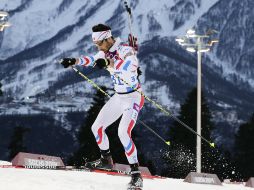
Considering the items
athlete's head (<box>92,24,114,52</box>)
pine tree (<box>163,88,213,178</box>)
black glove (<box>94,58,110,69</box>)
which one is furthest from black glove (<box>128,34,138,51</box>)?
pine tree (<box>163,88,213,178</box>)

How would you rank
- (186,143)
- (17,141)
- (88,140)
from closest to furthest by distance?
(88,140) < (186,143) < (17,141)

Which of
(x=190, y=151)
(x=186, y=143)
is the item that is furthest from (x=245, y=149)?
(x=190, y=151)

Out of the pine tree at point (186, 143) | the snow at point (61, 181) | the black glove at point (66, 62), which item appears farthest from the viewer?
the pine tree at point (186, 143)

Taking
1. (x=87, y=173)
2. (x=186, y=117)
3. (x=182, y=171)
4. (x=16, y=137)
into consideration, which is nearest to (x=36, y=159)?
(x=87, y=173)

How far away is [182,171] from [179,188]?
1583 inches

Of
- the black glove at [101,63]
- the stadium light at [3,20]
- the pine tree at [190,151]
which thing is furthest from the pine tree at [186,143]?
the black glove at [101,63]

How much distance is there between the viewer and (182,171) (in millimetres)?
52625

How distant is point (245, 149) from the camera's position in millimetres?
67938

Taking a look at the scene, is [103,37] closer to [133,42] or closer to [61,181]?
[133,42]

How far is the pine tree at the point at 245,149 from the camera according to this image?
64019mm

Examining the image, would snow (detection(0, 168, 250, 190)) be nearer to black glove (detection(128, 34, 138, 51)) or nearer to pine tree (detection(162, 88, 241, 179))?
black glove (detection(128, 34, 138, 51))

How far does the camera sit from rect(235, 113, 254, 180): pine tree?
2520 inches

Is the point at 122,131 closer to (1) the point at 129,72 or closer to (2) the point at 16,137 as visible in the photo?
(1) the point at 129,72

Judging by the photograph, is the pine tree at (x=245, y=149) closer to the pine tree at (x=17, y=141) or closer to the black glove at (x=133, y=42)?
the pine tree at (x=17, y=141)
